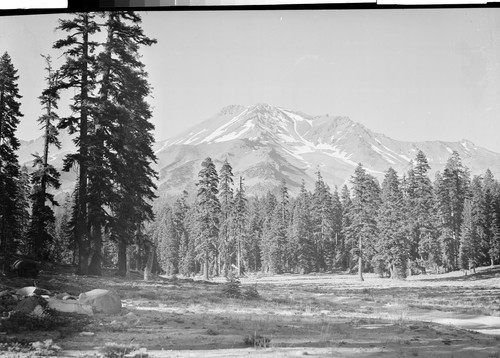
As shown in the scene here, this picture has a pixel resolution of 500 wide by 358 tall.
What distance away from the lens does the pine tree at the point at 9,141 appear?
33.9ft

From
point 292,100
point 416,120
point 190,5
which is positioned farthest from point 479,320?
point 190,5

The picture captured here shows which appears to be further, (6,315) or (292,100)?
(292,100)

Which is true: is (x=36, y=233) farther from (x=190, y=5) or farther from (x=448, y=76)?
(x=448, y=76)

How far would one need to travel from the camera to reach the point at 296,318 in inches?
370

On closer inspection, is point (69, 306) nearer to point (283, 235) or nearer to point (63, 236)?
point (63, 236)

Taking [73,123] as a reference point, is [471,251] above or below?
below

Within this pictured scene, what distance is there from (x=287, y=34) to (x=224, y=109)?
2485mm

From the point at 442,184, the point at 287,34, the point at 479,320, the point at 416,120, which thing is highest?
the point at 287,34

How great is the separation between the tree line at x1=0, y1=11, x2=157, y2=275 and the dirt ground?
1132 millimetres

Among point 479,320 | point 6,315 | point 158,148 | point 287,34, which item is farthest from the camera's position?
point 158,148

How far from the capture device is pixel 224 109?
34.3 feet

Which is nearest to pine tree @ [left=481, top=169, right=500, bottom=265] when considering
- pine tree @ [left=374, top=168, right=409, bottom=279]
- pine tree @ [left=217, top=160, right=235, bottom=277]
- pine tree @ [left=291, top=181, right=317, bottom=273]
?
pine tree @ [left=374, top=168, right=409, bottom=279]

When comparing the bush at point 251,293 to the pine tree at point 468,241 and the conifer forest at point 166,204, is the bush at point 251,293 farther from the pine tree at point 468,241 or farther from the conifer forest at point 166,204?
the pine tree at point 468,241

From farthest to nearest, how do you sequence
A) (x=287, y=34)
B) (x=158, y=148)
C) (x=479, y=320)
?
(x=158, y=148) < (x=287, y=34) < (x=479, y=320)
